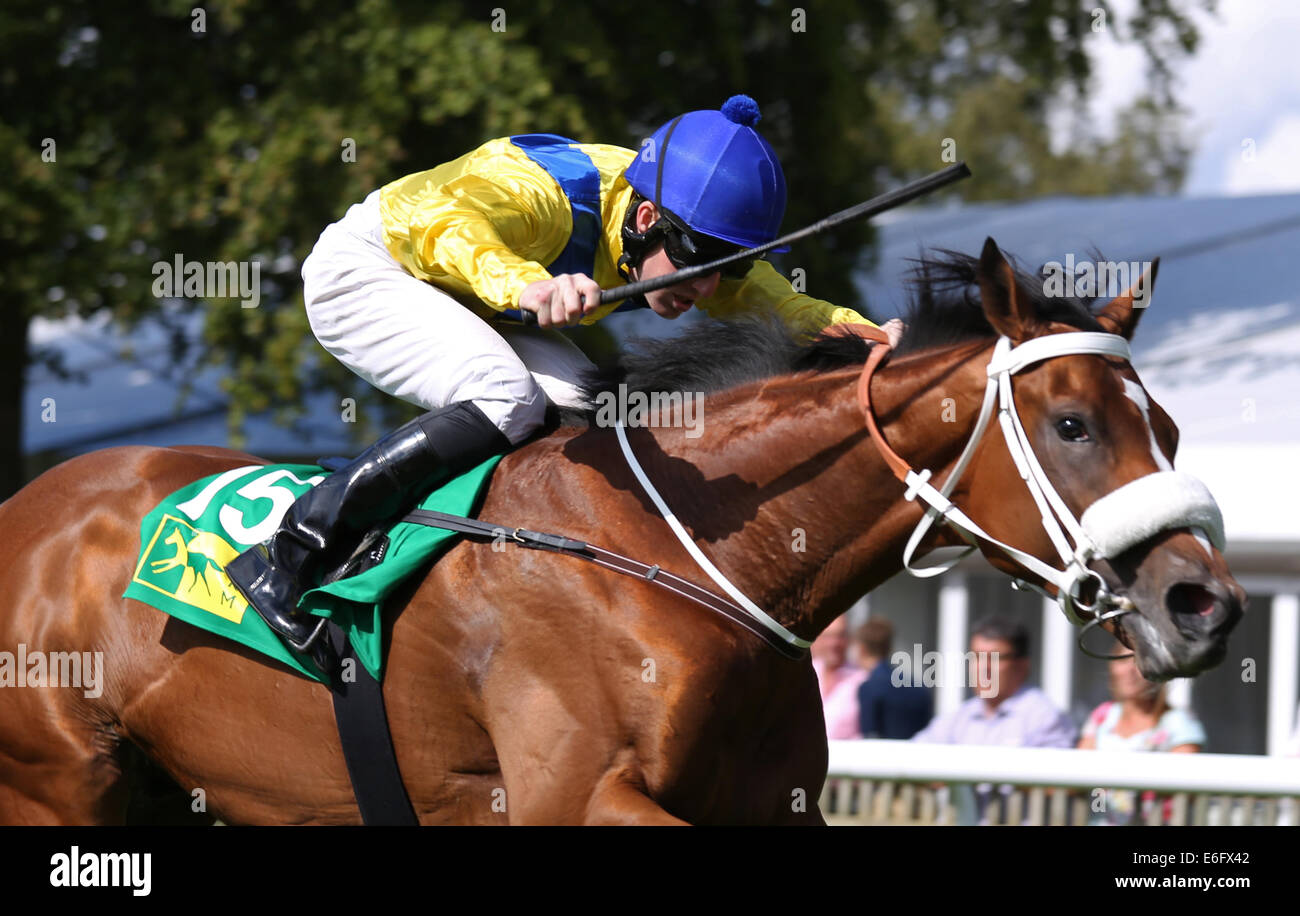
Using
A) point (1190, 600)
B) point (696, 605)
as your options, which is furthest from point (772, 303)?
point (1190, 600)

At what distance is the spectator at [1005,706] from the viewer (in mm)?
5832

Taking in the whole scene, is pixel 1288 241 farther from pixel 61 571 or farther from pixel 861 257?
pixel 61 571

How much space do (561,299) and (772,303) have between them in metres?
1.05

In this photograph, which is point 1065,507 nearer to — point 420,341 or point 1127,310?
point 1127,310

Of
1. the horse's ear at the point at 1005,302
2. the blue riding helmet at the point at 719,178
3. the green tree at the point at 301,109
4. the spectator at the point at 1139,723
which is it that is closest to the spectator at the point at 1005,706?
the spectator at the point at 1139,723

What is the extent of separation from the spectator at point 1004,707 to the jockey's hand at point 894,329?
10.4 feet

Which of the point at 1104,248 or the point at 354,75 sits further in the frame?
the point at 1104,248

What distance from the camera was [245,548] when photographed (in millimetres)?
3322

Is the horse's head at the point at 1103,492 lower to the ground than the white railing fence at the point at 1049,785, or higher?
higher

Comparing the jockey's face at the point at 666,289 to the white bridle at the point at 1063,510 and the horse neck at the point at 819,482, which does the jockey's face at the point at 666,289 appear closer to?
the horse neck at the point at 819,482

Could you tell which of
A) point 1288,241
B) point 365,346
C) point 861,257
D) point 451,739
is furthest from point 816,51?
point 451,739

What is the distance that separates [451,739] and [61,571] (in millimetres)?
1294

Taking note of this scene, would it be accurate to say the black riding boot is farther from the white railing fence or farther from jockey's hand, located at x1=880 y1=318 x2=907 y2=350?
the white railing fence
